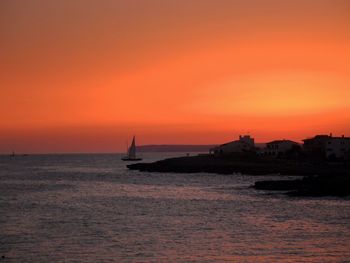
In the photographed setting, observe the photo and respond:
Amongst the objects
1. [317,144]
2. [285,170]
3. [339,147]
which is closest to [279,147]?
[317,144]

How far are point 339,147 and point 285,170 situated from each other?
77.2 ft

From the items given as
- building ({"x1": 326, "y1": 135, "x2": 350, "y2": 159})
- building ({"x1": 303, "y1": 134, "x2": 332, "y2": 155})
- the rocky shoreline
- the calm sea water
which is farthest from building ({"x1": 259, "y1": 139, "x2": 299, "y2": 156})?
the calm sea water

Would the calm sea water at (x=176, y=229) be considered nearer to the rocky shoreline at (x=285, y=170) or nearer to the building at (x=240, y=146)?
the rocky shoreline at (x=285, y=170)

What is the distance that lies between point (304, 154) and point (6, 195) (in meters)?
78.4

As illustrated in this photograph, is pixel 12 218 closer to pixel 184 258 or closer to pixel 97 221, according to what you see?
pixel 97 221

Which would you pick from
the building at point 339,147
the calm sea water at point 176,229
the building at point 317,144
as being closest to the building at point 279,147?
the building at point 317,144

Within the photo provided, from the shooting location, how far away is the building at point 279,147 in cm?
12778

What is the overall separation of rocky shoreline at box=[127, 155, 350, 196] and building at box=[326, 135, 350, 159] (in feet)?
31.1

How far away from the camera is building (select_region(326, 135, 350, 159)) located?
108131 millimetres

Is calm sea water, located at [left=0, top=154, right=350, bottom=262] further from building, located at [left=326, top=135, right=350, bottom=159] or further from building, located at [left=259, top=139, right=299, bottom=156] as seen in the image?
building, located at [left=259, top=139, right=299, bottom=156]

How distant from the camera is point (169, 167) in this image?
115 metres

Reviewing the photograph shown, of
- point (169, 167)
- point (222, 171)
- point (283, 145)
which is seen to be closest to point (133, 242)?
point (222, 171)

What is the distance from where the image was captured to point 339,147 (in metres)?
109

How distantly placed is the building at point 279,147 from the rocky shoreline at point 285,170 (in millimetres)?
14840
